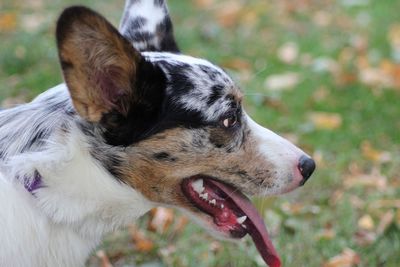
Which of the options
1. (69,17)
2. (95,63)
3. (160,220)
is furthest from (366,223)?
(69,17)

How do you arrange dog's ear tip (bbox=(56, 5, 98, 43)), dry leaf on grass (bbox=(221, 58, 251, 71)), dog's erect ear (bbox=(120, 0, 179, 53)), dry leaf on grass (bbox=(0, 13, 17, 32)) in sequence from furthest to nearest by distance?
1. dry leaf on grass (bbox=(0, 13, 17, 32))
2. dry leaf on grass (bbox=(221, 58, 251, 71))
3. dog's erect ear (bbox=(120, 0, 179, 53))
4. dog's ear tip (bbox=(56, 5, 98, 43))

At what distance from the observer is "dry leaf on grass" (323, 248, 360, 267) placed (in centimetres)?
338

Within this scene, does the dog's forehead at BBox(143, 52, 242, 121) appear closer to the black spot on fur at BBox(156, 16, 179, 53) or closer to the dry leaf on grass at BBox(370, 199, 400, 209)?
the black spot on fur at BBox(156, 16, 179, 53)

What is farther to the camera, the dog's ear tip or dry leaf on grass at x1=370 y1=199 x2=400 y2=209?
dry leaf on grass at x1=370 y1=199 x2=400 y2=209

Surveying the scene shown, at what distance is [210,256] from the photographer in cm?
349

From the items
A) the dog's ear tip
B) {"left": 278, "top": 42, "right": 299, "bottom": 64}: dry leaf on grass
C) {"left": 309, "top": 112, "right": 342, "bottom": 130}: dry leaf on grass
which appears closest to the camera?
the dog's ear tip

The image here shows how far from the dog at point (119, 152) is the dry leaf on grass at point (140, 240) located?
0.91 meters

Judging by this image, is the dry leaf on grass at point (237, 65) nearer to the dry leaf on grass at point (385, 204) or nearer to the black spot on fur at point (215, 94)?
the dry leaf on grass at point (385, 204)

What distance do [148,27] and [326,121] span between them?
2.39 m

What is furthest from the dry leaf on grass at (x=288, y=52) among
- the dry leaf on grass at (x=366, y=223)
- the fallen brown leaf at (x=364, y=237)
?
the fallen brown leaf at (x=364, y=237)

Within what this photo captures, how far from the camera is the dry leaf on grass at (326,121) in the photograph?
496 cm

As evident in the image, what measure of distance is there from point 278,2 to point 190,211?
5.37m

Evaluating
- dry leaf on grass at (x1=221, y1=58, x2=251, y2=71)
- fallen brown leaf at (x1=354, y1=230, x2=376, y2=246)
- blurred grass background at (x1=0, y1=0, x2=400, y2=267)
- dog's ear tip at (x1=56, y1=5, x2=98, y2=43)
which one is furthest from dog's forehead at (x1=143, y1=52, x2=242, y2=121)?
dry leaf on grass at (x1=221, y1=58, x2=251, y2=71)

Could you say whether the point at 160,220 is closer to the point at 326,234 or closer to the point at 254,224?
the point at 326,234
